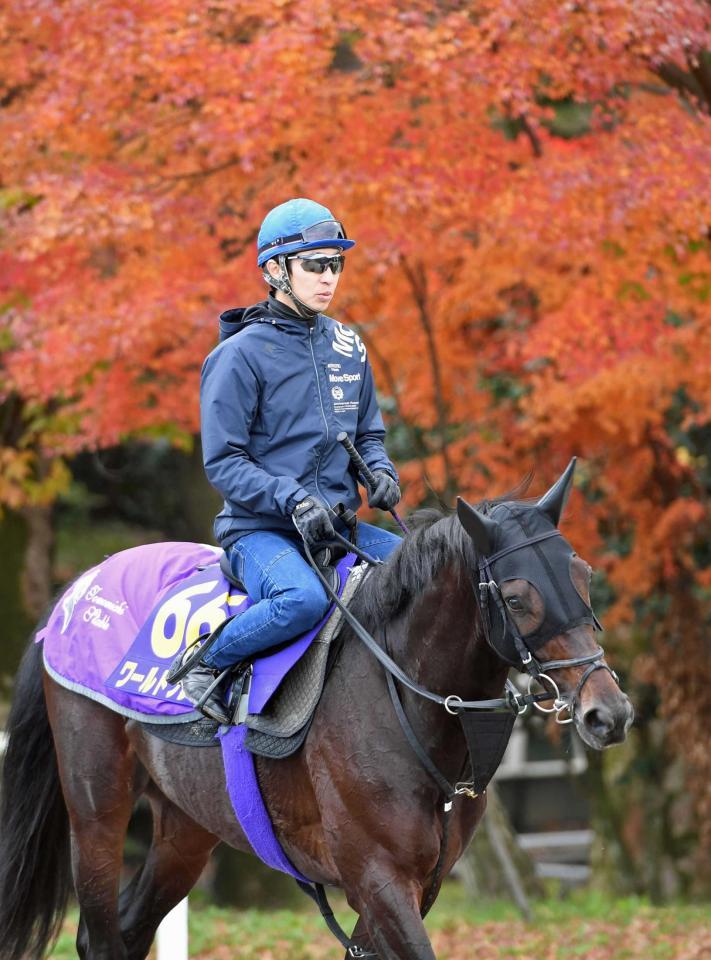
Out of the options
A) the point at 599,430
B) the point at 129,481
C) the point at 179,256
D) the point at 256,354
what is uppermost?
the point at 256,354

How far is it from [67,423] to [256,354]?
257 inches

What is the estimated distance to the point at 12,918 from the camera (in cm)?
554

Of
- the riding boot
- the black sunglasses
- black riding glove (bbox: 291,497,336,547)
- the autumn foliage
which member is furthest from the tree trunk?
the black sunglasses

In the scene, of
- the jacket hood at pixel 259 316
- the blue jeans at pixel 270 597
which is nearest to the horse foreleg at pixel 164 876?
the blue jeans at pixel 270 597

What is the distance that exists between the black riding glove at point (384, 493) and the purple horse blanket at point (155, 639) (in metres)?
0.25

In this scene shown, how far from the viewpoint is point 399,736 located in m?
4.12

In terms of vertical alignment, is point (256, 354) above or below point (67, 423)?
above

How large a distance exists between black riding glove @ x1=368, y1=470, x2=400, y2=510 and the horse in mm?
271

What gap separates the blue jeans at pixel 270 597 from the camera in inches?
167

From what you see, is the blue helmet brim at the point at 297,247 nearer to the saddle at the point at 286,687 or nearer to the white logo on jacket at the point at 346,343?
the white logo on jacket at the point at 346,343

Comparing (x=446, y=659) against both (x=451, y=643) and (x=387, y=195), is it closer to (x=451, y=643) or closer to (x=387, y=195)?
(x=451, y=643)

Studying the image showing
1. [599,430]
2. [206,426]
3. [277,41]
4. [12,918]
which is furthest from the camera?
[599,430]

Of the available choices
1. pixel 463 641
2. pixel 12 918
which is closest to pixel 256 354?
pixel 463 641

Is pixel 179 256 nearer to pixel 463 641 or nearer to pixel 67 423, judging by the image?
pixel 67 423
